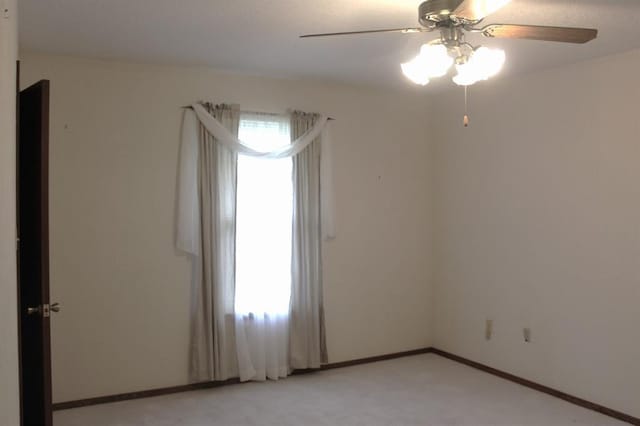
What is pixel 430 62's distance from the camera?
97.4 inches

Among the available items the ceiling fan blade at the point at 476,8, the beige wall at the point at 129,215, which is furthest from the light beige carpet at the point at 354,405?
the ceiling fan blade at the point at 476,8

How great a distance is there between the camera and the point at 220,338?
431 centimetres

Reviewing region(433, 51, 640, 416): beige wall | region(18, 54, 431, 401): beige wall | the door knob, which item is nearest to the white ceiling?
region(18, 54, 431, 401): beige wall

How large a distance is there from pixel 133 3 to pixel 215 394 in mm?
2832

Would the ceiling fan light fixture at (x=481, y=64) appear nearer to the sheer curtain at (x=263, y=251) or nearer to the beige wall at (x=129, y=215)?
the sheer curtain at (x=263, y=251)

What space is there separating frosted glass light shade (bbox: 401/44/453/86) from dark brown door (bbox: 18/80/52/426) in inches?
76.8

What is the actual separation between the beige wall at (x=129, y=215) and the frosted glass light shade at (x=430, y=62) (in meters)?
2.23

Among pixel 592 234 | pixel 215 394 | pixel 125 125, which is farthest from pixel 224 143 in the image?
pixel 592 234

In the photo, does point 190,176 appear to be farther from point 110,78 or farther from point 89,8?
point 89,8

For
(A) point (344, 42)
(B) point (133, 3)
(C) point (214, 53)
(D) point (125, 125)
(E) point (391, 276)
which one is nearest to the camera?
(B) point (133, 3)

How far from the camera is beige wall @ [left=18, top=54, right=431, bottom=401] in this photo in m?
3.94

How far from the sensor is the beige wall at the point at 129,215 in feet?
12.9

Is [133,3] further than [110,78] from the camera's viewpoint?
No

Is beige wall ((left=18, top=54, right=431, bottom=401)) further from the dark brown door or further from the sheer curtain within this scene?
the dark brown door
